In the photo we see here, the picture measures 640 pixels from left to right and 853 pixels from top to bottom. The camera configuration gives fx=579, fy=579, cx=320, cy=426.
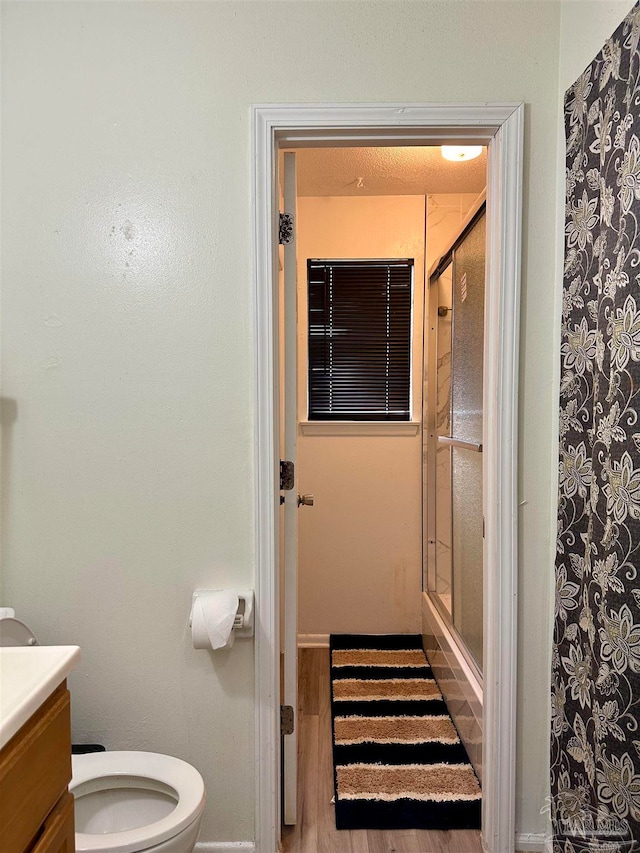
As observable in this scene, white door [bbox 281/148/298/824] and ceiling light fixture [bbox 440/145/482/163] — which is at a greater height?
ceiling light fixture [bbox 440/145/482/163]

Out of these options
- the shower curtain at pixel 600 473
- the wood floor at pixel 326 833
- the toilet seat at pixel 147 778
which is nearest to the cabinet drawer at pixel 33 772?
the toilet seat at pixel 147 778

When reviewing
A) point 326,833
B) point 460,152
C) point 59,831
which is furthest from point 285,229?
point 326,833

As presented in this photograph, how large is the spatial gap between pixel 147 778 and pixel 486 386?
1.41 meters

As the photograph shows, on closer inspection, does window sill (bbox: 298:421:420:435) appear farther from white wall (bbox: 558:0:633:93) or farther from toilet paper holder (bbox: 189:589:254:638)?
white wall (bbox: 558:0:633:93)

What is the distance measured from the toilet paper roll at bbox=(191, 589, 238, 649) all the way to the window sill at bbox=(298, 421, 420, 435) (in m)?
A: 1.68

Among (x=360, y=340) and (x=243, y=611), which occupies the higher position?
(x=360, y=340)

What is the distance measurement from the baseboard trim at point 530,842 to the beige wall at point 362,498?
1.55m

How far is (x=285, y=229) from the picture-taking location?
175cm

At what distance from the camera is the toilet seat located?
1.23 m

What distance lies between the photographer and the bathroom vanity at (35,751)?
2.44 ft

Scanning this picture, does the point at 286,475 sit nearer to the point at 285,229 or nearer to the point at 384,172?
the point at 285,229

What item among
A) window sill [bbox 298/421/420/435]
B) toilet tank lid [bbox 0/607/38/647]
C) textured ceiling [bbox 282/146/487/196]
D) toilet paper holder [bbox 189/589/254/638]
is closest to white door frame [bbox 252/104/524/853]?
toilet paper holder [bbox 189/589/254/638]

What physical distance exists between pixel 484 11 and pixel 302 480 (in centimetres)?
224

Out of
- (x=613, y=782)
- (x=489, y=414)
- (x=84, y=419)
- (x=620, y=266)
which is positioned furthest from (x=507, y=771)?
(x=84, y=419)
